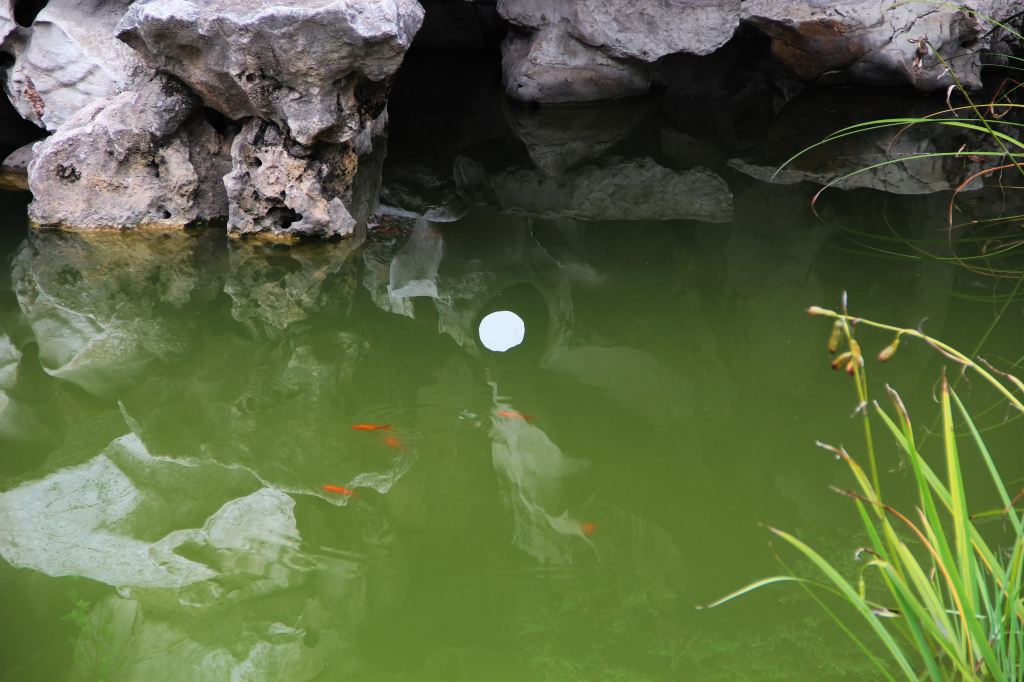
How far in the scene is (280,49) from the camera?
3680mm

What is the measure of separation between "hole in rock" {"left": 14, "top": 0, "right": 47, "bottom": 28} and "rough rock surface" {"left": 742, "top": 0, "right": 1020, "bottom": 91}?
4.07 meters

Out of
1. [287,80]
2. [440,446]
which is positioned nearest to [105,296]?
[287,80]

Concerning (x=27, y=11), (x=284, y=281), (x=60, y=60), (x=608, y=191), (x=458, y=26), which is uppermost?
(x=27, y=11)

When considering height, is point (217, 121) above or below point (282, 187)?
above

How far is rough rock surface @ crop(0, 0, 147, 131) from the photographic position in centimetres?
461

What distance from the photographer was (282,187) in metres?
3.94

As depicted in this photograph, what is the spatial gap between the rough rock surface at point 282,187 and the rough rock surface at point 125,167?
11.6 inches

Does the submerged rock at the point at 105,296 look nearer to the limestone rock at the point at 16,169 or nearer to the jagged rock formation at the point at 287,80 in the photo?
the jagged rock formation at the point at 287,80

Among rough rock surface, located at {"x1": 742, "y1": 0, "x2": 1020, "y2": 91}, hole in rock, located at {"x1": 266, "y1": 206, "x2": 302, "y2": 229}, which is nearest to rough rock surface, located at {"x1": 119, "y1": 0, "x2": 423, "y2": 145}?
hole in rock, located at {"x1": 266, "y1": 206, "x2": 302, "y2": 229}

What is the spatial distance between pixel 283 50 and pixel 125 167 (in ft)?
3.17

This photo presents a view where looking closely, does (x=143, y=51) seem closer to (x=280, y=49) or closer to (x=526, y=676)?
(x=280, y=49)

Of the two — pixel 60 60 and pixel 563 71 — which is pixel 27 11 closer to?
pixel 60 60

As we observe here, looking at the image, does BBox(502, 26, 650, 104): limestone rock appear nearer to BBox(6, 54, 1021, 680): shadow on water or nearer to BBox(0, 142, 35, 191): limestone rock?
BBox(6, 54, 1021, 680): shadow on water

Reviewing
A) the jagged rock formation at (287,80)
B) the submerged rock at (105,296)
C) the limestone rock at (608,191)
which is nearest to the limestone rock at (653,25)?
the limestone rock at (608,191)
